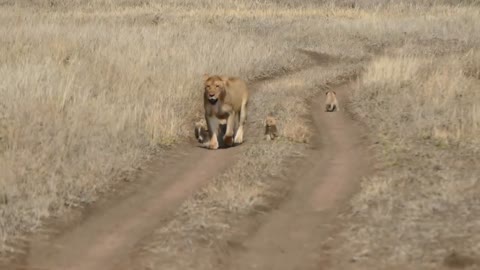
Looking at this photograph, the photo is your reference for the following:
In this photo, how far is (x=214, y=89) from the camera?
11.2 meters

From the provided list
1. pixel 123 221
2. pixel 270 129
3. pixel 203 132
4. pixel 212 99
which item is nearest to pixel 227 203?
pixel 123 221

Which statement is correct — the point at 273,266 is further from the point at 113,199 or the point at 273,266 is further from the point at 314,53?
the point at 314,53

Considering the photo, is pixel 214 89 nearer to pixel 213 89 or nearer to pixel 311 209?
pixel 213 89

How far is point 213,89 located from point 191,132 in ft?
6.20

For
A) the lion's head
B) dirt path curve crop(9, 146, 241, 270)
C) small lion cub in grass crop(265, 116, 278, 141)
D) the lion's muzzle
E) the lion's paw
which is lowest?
dirt path curve crop(9, 146, 241, 270)

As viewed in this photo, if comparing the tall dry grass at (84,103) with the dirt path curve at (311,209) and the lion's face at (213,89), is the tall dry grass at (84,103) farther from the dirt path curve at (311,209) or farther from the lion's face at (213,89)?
the dirt path curve at (311,209)

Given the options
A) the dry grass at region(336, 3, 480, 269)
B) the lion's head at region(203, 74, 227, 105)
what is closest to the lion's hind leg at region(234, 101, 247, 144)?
the lion's head at region(203, 74, 227, 105)

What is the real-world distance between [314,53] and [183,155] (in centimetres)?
1588

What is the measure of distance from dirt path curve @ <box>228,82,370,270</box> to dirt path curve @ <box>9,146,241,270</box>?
1.24 metres

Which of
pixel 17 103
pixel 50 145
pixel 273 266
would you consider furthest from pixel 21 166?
pixel 273 266

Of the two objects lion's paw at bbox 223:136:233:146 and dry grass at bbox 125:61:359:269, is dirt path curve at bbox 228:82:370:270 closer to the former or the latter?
dry grass at bbox 125:61:359:269

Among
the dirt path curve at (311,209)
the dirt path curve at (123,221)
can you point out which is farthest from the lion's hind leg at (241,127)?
the dirt path curve at (311,209)

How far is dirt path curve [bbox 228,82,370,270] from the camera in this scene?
670 cm

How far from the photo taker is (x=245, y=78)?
63.3 ft
